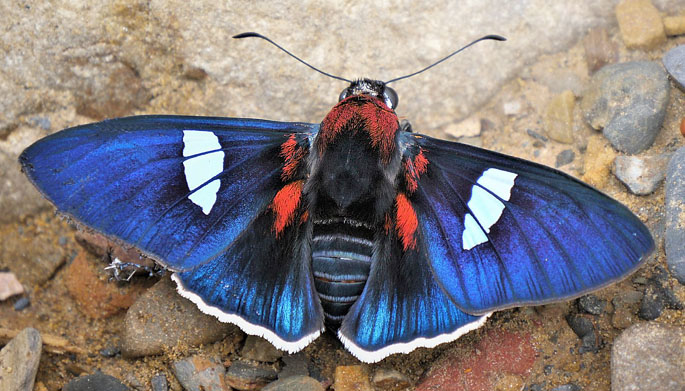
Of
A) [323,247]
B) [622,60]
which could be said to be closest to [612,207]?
[323,247]

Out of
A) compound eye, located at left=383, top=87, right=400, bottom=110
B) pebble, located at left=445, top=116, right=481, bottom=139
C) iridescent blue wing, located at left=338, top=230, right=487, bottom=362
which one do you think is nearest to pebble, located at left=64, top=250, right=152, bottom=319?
iridescent blue wing, located at left=338, top=230, right=487, bottom=362

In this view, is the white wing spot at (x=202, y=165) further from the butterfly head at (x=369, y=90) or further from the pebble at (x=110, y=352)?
the pebble at (x=110, y=352)

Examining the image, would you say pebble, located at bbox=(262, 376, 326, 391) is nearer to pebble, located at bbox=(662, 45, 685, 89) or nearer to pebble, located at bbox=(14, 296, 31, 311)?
pebble, located at bbox=(14, 296, 31, 311)

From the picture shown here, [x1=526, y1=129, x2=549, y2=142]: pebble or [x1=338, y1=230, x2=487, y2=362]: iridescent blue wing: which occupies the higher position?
[x1=526, y1=129, x2=549, y2=142]: pebble

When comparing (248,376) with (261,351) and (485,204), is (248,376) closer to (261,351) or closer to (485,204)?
(261,351)

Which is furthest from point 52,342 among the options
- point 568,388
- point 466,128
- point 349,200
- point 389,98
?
point 466,128

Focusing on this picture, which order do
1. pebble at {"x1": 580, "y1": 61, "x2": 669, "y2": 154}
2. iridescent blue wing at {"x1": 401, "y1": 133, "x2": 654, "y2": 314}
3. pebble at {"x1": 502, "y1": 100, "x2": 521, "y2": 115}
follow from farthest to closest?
pebble at {"x1": 502, "y1": 100, "x2": 521, "y2": 115}, pebble at {"x1": 580, "y1": 61, "x2": 669, "y2": 154}, iridescent blue wing at {"x1": 401, "y1": 133, "x2": 654, "y2": 314}
